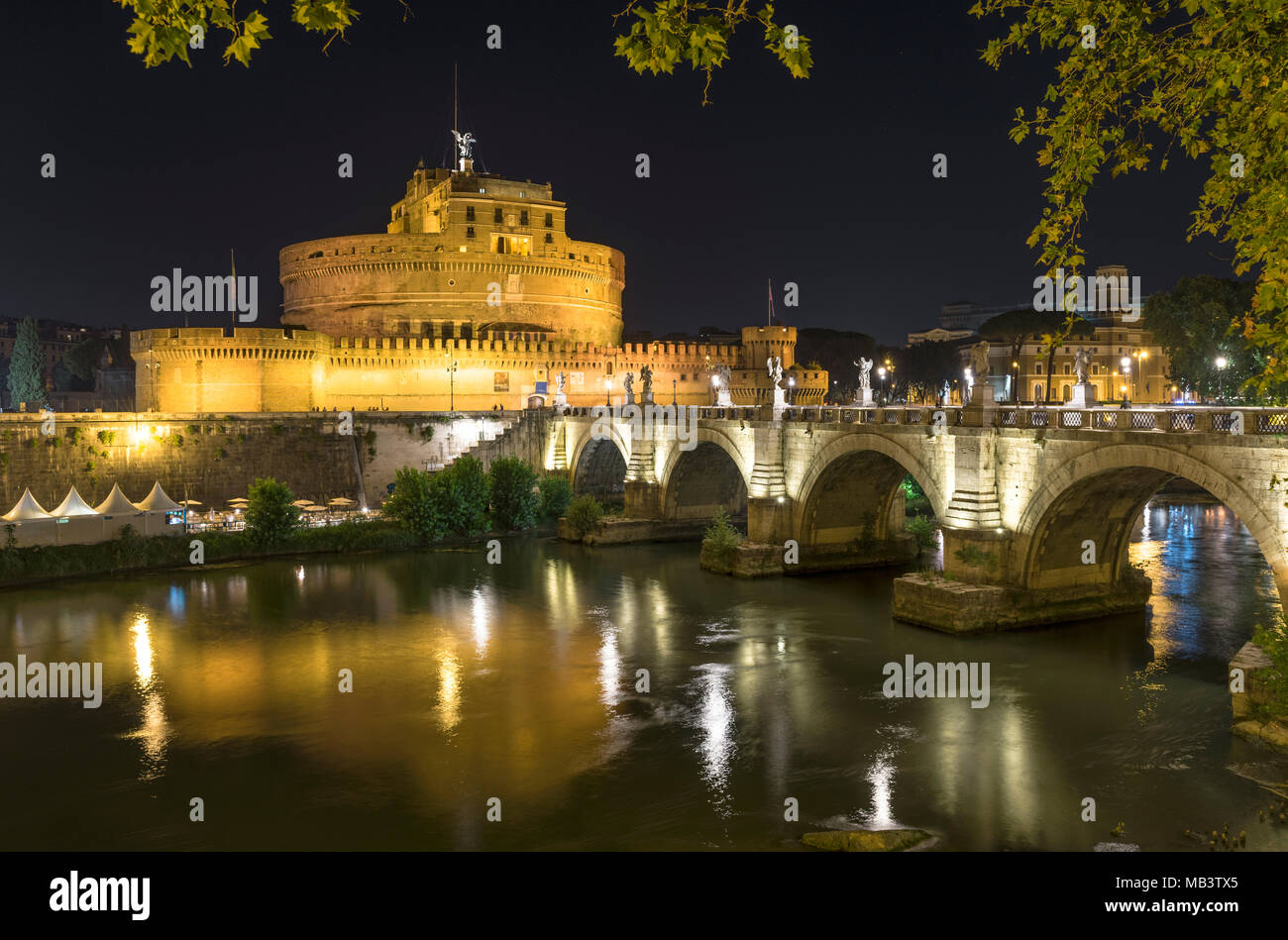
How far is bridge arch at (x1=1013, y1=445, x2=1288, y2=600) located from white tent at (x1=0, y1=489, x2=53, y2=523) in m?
28.3

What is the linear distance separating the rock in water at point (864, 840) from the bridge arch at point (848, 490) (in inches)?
569

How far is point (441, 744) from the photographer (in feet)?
53.3

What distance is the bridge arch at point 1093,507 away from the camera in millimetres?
18109

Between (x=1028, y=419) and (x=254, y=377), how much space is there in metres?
42.5

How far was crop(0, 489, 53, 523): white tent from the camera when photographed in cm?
3069

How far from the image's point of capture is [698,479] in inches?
1503

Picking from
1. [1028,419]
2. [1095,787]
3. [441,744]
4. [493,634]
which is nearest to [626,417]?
[493,634]

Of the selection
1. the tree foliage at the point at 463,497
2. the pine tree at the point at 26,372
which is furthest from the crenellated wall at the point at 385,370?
the tree foliage at the point at 463,497

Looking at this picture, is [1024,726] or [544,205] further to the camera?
[544,205]

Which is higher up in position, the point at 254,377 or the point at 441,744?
the point at 254,377

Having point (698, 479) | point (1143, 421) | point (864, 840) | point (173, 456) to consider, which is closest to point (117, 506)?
point (173, 456)

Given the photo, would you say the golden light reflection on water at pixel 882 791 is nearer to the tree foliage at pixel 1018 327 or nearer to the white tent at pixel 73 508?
the white tent at pixel 73 508
